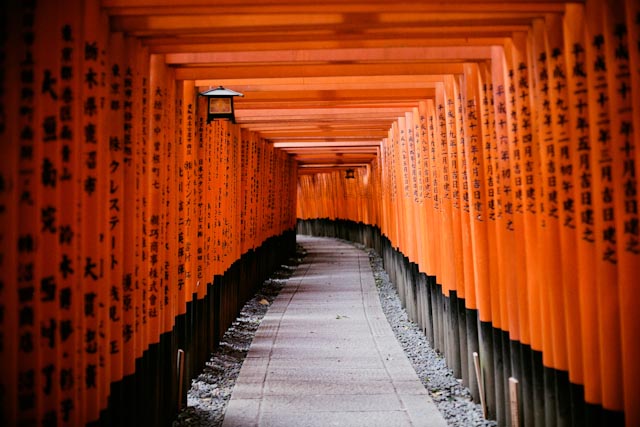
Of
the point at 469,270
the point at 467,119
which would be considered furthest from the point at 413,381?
the point at 467,119

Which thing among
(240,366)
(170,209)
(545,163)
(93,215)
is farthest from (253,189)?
(545,163)

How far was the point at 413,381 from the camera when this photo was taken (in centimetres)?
630

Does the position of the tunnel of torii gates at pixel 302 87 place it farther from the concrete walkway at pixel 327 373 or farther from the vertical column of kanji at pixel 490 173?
the concrete walkway at pixel 327 373

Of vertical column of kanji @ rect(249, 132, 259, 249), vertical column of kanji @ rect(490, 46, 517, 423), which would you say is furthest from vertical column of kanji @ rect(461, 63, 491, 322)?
vertical column of kanji @ rect(249, 132, 259, 249)

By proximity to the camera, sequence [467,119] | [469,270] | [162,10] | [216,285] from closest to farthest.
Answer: [162,10] → [467,119] → [469,270] → [216,285]

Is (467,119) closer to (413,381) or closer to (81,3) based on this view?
(413,381)

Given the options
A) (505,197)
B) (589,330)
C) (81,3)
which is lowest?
(589,330)

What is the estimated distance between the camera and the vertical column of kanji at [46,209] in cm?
306

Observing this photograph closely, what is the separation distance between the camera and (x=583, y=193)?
11.2 ft

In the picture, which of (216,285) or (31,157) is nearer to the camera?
(31,157)

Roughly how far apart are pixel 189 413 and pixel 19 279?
9.89ft

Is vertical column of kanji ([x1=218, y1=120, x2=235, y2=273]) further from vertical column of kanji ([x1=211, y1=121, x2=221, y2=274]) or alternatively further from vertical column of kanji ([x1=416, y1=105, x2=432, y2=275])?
vertical column of kanji ([x1=416, y1=105, x2=432, y2=275])

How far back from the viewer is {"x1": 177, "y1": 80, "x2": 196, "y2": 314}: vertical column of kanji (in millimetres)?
5832

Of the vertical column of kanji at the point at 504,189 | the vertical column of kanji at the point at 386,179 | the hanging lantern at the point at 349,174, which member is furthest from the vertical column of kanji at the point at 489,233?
the hanging lantern at the point at 349,174
